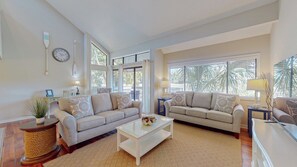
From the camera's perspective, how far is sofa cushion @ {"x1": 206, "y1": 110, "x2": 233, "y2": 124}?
2948mm

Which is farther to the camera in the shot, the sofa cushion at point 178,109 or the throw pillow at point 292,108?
the sofa cushion at point 178,109

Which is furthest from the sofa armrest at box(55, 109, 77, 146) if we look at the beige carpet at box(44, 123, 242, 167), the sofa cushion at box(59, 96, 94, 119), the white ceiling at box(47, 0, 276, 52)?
the white ceiling at box(47, 0, 276, 52)

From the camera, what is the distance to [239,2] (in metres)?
2.74

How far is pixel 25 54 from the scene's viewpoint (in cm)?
439

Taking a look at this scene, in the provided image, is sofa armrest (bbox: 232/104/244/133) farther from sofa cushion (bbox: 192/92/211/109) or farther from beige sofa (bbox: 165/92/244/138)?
sofa cushion (bbox: 192/92/211/109)

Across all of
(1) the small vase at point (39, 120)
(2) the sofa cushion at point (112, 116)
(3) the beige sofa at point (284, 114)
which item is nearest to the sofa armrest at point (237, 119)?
(3) the beige sofa at point (284, 114)

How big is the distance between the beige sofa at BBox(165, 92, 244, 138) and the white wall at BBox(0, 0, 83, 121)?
462 cm

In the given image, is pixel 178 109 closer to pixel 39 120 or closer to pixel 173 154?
pixel 173 154

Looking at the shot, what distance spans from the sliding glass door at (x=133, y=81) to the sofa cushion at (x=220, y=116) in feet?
9.91

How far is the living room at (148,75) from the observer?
215 centimetres

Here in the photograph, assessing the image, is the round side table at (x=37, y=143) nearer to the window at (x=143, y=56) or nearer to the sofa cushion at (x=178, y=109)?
the sofa cushion at (x=178, y=109)

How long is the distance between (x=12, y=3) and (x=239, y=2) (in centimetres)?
658

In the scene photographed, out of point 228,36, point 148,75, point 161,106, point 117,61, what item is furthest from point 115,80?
point 228,36

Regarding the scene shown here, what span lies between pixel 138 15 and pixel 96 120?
3210 millimetres
